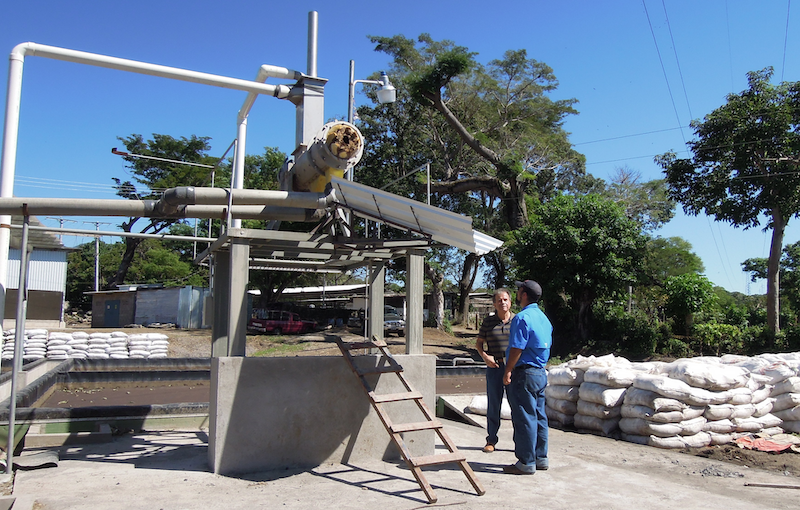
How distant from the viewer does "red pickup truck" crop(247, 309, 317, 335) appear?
31.4m

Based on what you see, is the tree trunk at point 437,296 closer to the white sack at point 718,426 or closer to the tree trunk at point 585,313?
the tree trunk at point 585,313

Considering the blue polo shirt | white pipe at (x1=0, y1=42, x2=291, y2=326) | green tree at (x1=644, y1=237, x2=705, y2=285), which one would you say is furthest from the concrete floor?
green tree at (x1=644, y1=237, x2=705, y2=285)

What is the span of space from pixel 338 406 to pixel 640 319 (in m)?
20.5

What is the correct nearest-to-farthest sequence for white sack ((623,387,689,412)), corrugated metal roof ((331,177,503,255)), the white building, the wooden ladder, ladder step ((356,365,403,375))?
the wooden ladder < corrugated metal roof ((331,177,503,255)) < ladder step ((356,365,403,375)) < white sack ((623,387,689,412)) < the white building

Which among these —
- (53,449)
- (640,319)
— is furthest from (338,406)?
(640,319)

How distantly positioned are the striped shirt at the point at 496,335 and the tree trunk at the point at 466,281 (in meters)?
27.7

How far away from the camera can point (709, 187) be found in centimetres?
2394

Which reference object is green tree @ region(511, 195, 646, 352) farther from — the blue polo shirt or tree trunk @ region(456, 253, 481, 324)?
the blue polo shirt

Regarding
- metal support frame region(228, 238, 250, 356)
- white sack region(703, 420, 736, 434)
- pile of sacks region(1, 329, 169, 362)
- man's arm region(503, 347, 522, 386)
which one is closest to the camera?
man's arm region(503, 347, 522, 386)

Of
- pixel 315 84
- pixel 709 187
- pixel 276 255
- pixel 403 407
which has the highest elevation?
pixel 709 187

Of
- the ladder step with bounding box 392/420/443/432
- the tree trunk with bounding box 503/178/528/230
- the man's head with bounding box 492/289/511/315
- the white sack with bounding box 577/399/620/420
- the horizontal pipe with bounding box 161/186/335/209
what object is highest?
the tree trunk with bounding box 503/178/528/230

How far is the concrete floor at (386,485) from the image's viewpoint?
4.73 m

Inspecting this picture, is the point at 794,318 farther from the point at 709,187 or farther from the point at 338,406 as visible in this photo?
the point at 338,406

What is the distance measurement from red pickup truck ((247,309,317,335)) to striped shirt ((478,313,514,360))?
2583 centimetres
